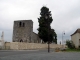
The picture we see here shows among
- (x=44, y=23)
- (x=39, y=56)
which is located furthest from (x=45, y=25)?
(x=39, y=56)

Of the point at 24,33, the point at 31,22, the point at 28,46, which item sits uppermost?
the point at 31,22

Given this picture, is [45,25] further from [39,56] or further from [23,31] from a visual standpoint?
[39,56]

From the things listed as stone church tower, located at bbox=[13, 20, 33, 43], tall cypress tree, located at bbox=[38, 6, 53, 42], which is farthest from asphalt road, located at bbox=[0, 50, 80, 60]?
stone church tower, located at bbox=[13, 20, 33, 43]

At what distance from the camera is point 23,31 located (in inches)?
3071

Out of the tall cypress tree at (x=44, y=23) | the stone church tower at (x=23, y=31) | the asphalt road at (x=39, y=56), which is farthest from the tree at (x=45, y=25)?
the asphalt road at (x=39, y=56)

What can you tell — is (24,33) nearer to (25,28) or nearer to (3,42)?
(25,28)

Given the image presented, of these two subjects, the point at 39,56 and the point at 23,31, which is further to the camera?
the point at 23,31

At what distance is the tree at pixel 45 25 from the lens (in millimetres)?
66812

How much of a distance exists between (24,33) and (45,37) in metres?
13.5

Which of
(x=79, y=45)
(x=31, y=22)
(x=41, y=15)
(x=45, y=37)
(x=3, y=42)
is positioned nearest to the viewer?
(x=79, y=45)

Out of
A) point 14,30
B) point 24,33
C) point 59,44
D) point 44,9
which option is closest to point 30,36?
point 24,33

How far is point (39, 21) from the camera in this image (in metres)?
69.4

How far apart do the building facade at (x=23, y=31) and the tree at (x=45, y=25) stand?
28.3ft

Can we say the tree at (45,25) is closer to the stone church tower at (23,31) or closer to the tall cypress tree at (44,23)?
the tall cypress tree at (44,23)
